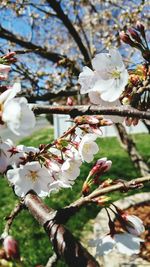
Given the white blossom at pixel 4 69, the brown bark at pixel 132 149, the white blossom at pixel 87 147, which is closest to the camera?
the white blossom at pixel 4 69

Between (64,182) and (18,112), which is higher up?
(18,112)

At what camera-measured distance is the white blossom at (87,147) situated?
4.70ft

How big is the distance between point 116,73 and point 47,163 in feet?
1.28

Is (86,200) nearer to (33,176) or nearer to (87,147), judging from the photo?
(33,176)

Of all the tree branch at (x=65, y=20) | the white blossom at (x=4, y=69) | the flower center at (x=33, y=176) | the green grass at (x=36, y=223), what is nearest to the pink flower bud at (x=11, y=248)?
the flower center at (x=33, y=176)

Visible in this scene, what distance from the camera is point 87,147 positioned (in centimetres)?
149

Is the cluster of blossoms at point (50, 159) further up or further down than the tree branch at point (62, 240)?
further up

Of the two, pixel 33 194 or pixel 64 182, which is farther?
pixel 64 182

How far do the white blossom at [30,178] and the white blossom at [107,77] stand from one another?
29 centimetres

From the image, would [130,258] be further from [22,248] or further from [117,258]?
[22,248]

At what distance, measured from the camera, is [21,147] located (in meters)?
1.36

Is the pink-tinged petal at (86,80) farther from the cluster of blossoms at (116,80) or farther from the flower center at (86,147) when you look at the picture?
the flower center at (86,147)

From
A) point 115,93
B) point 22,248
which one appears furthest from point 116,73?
point 22,248

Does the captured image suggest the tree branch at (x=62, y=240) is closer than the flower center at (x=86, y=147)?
Yes
